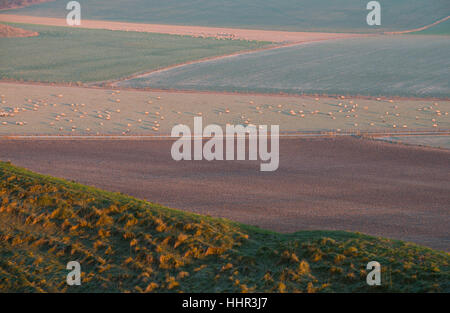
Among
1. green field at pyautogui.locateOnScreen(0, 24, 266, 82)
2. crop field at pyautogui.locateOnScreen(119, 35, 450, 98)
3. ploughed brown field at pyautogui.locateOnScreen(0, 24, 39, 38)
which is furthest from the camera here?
ploughed brown field at pyautogui.locateOnScreen(0, 24, 39, 38)

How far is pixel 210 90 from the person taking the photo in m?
56.4

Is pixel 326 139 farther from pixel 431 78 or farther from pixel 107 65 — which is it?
pixel 107 65

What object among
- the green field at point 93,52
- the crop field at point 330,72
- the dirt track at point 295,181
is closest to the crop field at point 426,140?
the dirt track at point 295,181

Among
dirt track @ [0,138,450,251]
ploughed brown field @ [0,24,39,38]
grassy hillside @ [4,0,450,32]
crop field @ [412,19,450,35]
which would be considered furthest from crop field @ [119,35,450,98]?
ploughed brown field @ [0,24,39,38]

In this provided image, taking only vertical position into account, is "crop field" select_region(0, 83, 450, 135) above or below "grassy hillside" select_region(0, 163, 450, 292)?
above

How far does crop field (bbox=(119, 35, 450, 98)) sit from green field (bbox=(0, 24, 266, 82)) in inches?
206

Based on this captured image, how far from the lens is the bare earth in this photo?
95.3 metres

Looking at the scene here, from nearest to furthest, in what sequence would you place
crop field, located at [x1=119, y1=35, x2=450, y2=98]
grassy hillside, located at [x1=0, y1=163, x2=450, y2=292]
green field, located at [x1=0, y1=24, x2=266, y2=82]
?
grassy hillside, located at [x1=0, y1=163, x2=450, y2=292], crop field, located at [x1=119, y1=35, x2=450, y2=98], green field, located at [x1=0, y1=24, x2=266, y2=82]

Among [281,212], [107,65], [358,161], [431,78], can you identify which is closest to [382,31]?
[431,78]

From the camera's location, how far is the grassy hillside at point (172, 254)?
13023 millimetres

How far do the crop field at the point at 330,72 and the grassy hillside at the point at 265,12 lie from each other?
23174 millimetres

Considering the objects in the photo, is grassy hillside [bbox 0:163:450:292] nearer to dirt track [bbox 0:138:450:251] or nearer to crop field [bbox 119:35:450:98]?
dirt track [bbox 0:138:450:251]

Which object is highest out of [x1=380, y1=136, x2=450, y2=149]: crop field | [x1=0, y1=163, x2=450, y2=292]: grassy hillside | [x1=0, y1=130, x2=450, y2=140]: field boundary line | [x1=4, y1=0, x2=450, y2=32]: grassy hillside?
[x1=4, y1=0, x2=450, y2=32]: grassy hillside

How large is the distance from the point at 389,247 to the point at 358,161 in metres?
17.6
